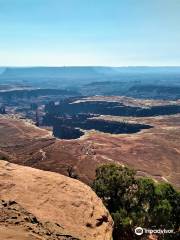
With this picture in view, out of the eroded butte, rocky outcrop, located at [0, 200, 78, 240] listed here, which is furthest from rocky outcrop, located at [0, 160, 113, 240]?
the eroded butte

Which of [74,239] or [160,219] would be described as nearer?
[74,239]

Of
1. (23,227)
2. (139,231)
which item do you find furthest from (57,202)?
(139,231)

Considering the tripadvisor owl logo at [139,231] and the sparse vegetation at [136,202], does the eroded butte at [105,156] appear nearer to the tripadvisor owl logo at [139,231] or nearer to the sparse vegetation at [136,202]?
the sparse vegetation at [136,202]

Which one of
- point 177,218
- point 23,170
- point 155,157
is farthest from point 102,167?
point 155,157

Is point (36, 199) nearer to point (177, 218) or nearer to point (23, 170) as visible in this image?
point (23, 170)

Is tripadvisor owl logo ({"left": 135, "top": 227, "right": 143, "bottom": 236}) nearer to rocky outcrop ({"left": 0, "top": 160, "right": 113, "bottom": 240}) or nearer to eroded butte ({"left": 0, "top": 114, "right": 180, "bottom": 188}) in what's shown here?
rocky outcrop ({"left": 0, "top": 160, "right": 113, "bottom": 240})

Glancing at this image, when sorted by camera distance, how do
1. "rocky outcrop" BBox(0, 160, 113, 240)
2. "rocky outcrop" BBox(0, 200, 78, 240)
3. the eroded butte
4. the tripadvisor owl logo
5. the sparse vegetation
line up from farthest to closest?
the eroded butte → the sparse vegetation → the tripadvisor owl logo → "rocky outcrop" BBox(0, 160, 113, 240) → "rocky outcrop" BBox(0, 200, 78, 240)
